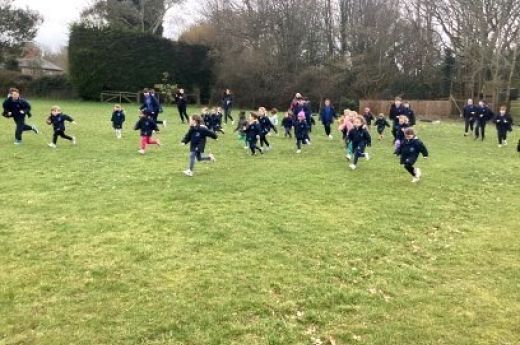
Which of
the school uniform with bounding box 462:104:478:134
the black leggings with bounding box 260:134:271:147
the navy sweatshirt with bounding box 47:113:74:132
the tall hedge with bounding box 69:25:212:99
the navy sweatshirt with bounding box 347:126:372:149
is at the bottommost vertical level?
the black leggings with bounding box 260:134:271:147

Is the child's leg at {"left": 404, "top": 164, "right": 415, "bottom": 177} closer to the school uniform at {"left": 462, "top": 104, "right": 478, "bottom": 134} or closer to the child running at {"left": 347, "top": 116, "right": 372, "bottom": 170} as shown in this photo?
the child running at {"left": 347, "top": 116, "right": 372, "bottom": 170}

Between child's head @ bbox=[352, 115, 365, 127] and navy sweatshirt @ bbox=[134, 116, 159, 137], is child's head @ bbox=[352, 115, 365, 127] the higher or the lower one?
the higher one

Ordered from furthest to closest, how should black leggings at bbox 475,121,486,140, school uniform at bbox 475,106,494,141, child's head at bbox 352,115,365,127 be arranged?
1. black leggings at bbox 475,121,486,140
2. school uniform at bbox 475,106,494,141
3. child's head at bbox 352,115,365,127

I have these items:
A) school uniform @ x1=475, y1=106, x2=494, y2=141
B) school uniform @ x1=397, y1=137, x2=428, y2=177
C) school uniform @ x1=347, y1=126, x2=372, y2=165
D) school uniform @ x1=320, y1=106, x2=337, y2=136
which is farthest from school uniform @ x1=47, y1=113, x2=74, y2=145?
school uniform @ x1=475, y1=106, x2=494, y2=141

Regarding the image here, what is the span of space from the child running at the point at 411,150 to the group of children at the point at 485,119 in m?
10.4

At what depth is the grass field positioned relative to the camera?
6293 millimetres

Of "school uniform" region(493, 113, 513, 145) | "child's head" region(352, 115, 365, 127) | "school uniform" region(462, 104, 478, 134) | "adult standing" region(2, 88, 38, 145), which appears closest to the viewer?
"child's head" region(352, 115, 365, 127)

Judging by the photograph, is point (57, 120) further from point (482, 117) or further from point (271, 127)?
point (482, 117)

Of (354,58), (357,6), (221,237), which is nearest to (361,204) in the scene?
(221,237)

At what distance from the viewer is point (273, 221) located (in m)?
10.3

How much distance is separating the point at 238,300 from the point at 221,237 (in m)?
2.51

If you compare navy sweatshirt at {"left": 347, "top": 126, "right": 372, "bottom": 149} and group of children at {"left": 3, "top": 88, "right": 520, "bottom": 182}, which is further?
navy sweatshirt at {"left": 347, "top": 126, "right": 372, "bottom": 149}

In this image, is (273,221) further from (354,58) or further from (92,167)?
(354,58)

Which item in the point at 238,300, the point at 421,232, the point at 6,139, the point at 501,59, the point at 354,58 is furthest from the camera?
the point at 354,58
